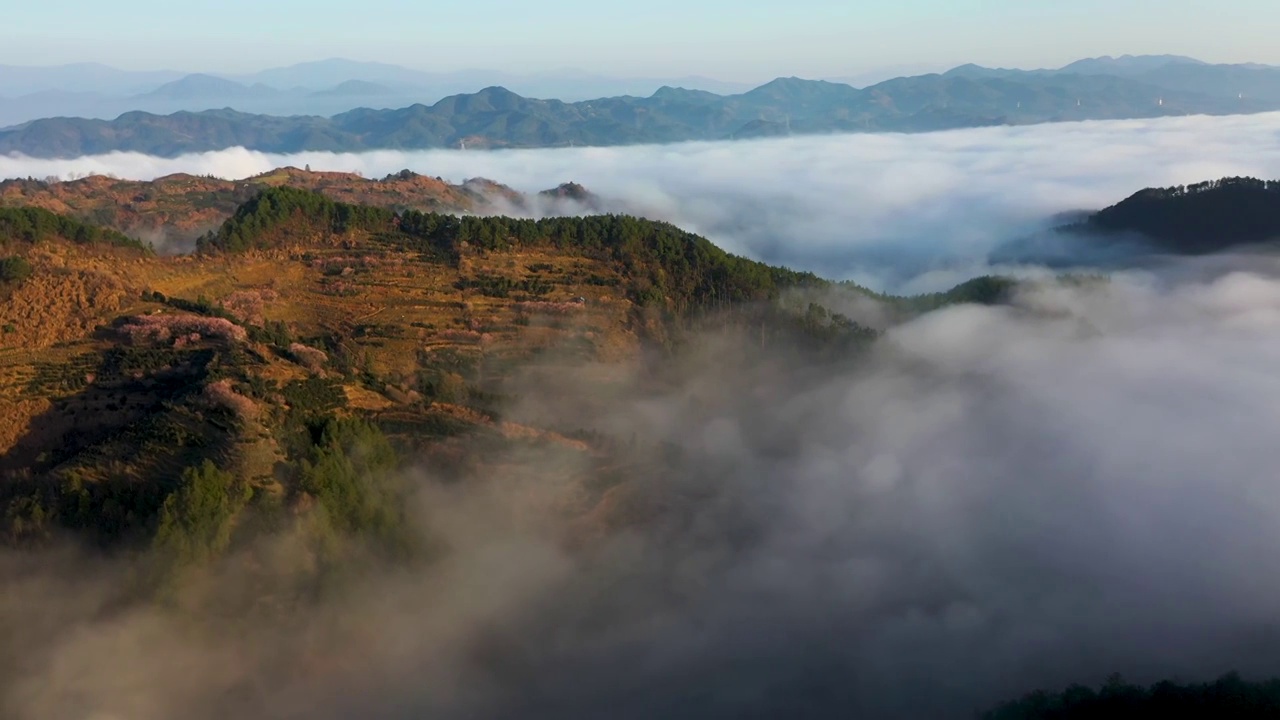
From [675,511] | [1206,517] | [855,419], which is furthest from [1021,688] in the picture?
[855,419]

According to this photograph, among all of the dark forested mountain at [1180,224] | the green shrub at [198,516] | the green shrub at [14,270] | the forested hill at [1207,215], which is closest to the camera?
the green shrub at [198,516]

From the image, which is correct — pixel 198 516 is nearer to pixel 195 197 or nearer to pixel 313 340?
pixel 313 340

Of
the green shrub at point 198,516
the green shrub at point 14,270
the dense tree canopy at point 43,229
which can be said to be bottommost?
the green shrub at point 198,516

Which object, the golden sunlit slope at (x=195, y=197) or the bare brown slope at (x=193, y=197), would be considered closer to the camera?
the bare brown slope at (x=193, y=197)

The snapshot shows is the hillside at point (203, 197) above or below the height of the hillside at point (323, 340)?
above

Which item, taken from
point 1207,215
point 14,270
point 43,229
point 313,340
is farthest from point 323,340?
point 1207,215

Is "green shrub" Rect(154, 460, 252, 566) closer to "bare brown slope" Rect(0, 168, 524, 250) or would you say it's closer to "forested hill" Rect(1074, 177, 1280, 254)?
"bare brown slope" Rect(0, 168, 524, 250)

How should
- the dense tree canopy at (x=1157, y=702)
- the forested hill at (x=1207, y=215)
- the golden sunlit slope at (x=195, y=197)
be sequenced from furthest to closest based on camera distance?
the forested hill at (x=1207, y=215)
the golden sunlit slope at (x=195, y=197)
the dense tree canopy at (x=1157, y=702)

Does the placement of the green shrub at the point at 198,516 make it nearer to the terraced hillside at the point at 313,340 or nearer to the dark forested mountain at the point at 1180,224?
the terraced hillside at the point at 313,340

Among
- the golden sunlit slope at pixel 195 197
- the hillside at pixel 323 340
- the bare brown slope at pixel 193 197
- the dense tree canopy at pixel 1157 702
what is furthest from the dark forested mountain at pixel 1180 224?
the dense tree canopy at pixel 1157 702
